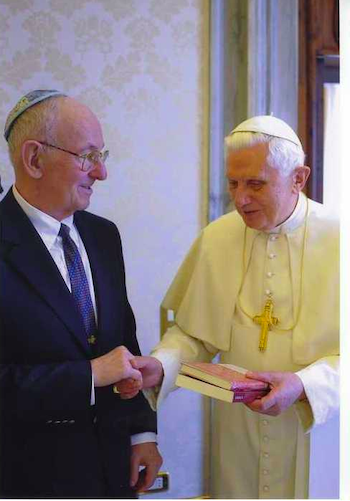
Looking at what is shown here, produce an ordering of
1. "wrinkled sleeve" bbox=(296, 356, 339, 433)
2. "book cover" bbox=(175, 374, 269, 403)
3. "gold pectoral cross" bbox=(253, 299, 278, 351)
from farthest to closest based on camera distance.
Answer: "gold pectoral cross" bbox=(253, 299, 278, 351), "wrinkled sleeve" bbox=(296, 356, 339, 433), "book cover" bbox=(175, 374, 269, 403)

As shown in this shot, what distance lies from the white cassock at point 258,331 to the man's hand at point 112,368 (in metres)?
0.18

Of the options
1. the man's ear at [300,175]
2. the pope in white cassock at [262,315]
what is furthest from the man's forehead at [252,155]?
the man's ear at [300,175]

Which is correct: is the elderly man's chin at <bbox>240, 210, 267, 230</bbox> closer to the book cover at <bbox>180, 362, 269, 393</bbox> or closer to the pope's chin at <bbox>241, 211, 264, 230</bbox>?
the pope's chin at <bbox>241, 211, 264, 230</bbox>

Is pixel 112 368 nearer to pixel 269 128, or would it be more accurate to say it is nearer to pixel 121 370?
pixel 121 370

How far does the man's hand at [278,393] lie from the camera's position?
1.64 metres

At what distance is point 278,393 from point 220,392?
0.16m

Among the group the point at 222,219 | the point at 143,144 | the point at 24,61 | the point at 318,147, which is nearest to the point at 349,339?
the point at 222,219

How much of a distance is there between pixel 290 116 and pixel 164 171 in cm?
47

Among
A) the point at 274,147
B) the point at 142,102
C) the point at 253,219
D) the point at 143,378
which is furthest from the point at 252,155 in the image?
the point at 143,378

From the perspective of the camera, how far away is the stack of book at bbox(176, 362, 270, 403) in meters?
1.60

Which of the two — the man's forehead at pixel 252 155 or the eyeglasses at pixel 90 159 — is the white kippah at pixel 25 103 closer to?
the eyeglasses at pixel 90 159

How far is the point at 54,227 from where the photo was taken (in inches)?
69.1

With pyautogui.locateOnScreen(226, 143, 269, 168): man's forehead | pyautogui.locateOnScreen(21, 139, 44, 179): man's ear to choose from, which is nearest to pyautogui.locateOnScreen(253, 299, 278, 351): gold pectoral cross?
pyautogui.locateOnScreen(226, 143, 269, 168): man's forehead

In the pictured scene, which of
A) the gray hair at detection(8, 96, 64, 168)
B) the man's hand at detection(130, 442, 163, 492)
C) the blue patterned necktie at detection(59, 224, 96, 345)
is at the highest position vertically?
the gray hair at detection(8, 96, 64, 168)
